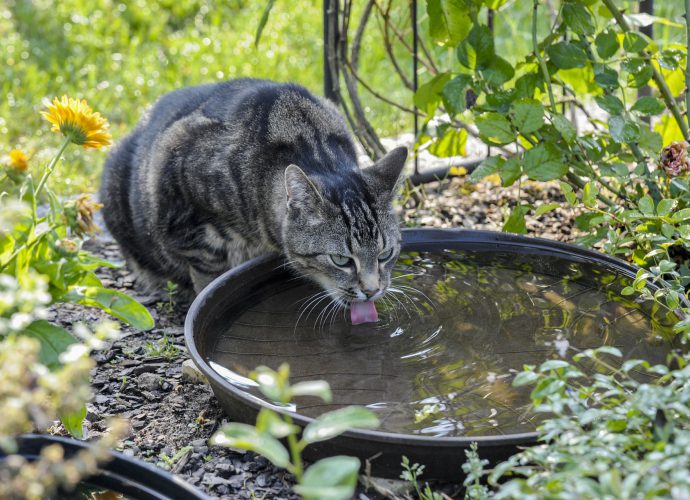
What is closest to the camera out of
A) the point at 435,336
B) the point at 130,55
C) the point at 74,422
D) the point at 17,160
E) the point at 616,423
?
the point at 616,423

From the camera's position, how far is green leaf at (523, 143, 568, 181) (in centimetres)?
350

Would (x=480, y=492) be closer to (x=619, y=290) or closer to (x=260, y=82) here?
(x=619, y=290)

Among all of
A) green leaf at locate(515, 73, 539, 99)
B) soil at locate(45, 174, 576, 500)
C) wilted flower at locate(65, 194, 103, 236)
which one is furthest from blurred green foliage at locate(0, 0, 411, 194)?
wilted flower at locate(65, 194, 103, 236)

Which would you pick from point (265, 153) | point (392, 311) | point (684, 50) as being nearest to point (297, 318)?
point (392, 311)

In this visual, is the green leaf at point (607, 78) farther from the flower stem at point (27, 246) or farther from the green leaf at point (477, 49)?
the flower stem at point (27, 246)

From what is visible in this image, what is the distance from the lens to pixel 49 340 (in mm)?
2367

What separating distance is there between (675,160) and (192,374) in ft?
6.48

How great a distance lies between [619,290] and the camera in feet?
10.7

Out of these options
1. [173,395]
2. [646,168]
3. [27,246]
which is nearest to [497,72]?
[646,168]

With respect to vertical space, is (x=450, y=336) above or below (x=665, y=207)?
below

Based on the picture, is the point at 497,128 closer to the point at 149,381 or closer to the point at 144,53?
the point at 149,381

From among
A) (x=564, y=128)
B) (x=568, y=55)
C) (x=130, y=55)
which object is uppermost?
(x=568, y=55)

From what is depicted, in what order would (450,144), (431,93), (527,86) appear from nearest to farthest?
(527,86), (431,93), (450,144)

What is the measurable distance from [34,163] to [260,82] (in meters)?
1.77
